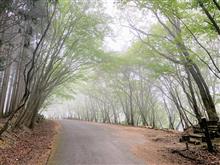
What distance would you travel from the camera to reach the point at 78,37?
1653 cm

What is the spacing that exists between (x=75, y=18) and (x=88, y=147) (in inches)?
326

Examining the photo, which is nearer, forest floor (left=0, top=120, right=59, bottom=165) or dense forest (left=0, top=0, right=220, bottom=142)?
forest floor (left=0, top=120, right=59, bottom=165)

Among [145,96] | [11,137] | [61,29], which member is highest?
[61,29]

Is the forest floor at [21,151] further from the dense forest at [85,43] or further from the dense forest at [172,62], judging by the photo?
the dense forest at [172,62]

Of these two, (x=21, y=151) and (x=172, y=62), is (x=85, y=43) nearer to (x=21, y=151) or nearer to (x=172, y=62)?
(x=172, y=62)

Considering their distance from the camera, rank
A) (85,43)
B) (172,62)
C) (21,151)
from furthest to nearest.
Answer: (172,62) < (85,43) < (21,151)

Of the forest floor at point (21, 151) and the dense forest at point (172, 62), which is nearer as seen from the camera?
the forest floor at point (21, 151)

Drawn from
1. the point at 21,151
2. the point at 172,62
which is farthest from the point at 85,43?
the point at 21,151

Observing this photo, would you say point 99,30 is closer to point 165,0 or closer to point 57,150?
point 165,0

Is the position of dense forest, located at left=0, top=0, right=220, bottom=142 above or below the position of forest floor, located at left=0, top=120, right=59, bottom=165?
above

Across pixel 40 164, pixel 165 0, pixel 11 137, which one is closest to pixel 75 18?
pixel 165 0

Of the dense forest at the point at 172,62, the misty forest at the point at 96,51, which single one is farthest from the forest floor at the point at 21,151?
the dense forest at the point at 172,62

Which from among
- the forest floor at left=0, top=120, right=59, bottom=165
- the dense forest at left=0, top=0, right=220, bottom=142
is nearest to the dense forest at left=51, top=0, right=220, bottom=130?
the dense forest at left=0, top=0, right=220, bottom=142

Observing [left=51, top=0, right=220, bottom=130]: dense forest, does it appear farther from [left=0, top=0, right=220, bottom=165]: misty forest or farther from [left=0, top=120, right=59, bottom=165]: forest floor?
[left=0, top=120, right=59, bottom=165]: forest floor
